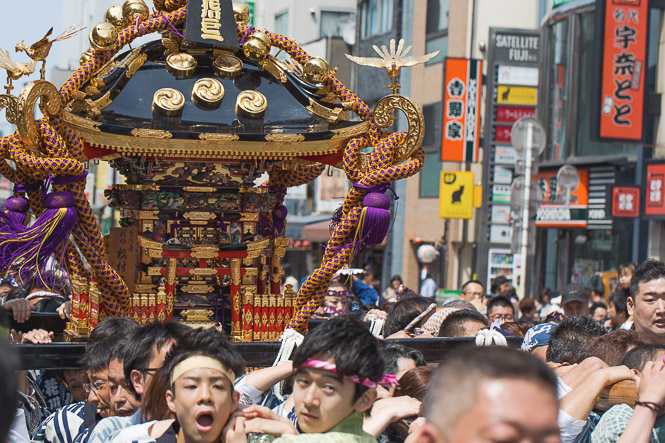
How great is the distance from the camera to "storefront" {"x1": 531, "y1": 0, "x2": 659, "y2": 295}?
60.5 feet

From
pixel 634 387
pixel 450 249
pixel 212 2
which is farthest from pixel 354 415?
pixel 450 249

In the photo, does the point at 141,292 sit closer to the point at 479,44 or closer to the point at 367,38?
the point at 479,44

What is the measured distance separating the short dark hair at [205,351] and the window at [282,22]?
32.9 meters

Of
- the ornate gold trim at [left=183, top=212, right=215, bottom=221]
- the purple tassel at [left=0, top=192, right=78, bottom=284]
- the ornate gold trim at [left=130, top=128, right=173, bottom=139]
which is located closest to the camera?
the purple tassel at [left=0, top=192, right=78, bottom=284]

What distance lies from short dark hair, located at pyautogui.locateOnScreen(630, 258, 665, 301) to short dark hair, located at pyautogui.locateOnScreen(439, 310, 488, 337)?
1.26 m

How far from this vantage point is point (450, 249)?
2578 centimetres

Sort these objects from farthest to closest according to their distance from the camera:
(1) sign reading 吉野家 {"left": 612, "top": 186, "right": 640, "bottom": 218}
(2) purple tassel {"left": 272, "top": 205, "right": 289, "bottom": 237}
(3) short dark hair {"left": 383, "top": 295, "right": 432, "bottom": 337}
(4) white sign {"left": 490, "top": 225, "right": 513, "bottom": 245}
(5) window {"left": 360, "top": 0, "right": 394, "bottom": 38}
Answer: (5) window {"left": 360, "top": 0, "right": 394, "bottom": 38} < (4) white sign {"left": 490, "top": 225, "right": 513, "bottom": 245} < (1) sign reading 吉野家 {"left": 612, "top": 186, "right": 640, "bottom": 218} < (2) purple tassel {"left": 272, "top": 205, "right": 289, "bottom": 237} < (3) short dark hair {"left": 383, "top": 295, "right": 432, "bottom": 337}

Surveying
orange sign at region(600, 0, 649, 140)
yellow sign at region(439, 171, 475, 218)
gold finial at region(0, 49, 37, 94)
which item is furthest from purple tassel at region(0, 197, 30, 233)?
yellow sign at region(439, 171, 475, 218)

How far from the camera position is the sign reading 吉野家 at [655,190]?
17.0 metres

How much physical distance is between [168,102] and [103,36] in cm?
61

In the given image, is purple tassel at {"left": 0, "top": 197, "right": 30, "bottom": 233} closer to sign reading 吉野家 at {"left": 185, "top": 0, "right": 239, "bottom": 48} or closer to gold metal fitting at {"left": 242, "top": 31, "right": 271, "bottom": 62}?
sign reading 吉野家 at {"left": 185, "top": 0, "right": 239, "bottom": 48}

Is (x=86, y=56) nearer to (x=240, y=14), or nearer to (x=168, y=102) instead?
(x=168, y=102)

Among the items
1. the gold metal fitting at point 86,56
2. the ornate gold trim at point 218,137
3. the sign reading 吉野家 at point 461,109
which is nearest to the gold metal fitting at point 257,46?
the ornate gold trim at point 218,137

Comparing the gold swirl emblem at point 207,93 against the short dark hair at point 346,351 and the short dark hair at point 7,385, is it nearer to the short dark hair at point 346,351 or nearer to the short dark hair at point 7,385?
the short dark hair at point 346,351
